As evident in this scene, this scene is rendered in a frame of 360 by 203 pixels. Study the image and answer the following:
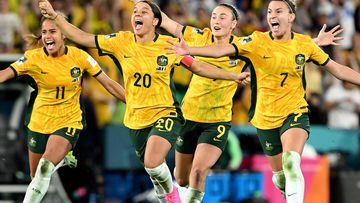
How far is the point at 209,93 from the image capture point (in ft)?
56.4

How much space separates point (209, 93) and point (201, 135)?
1.90ft

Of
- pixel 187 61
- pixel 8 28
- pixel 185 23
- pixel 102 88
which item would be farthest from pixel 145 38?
pixel 185 23

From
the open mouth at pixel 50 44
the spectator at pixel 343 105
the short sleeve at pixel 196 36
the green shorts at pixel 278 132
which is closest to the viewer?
the green shorts at pixel 278 132

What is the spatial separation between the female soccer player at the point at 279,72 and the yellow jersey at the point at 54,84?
1961mm

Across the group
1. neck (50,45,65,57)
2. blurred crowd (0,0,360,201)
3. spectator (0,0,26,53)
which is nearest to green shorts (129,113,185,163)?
neck (50,45,65,57)

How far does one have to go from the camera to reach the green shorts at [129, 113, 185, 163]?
1616cm

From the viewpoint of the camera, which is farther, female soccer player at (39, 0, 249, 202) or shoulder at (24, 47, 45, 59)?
shoulder at (24, 47, 45, 59)

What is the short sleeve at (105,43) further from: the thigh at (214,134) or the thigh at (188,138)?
the thigh at (214,134)

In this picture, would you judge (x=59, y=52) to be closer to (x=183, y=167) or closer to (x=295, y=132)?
(x=183, y=167)

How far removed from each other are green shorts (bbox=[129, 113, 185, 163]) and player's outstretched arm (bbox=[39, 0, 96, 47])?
1.29 metres

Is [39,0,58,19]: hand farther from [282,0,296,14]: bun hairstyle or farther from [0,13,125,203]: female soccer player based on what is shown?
[282,0,296,14]: bun hairstyle

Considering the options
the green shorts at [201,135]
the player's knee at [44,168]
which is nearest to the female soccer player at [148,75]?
the green shorts at [201,135]

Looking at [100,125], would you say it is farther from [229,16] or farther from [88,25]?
[229,16]

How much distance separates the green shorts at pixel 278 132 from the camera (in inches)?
636
